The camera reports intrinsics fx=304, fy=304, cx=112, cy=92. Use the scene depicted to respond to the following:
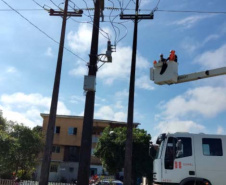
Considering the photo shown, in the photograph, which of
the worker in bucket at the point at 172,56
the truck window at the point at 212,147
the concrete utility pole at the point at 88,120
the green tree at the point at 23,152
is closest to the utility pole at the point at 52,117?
the concrete utility pole at the point at 88,120

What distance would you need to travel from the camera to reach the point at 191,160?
10.8m

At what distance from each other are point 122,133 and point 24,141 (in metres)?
10.6

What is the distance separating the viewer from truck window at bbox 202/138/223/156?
11007 millimetres

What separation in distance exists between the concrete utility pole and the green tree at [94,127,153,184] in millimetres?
15620

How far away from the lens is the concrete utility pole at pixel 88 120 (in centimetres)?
1245

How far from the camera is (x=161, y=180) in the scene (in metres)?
10.9

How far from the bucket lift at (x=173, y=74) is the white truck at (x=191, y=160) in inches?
85.1

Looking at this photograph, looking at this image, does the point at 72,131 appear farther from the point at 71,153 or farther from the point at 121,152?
the point at 121,152

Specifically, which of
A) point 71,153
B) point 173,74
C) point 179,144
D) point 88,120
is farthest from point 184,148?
point 71,153

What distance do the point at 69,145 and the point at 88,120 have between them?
3882 centimetres

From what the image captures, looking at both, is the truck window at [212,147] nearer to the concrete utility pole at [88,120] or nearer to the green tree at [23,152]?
the concrete utility pole at [88,120]

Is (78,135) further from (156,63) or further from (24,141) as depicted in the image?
(156,63)

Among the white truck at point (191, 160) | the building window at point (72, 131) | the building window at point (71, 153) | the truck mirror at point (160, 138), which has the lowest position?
the white truck at point (191, 160)

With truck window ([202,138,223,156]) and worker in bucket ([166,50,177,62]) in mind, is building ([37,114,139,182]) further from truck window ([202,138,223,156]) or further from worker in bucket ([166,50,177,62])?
worker in bucket ([166,50,177,62])
